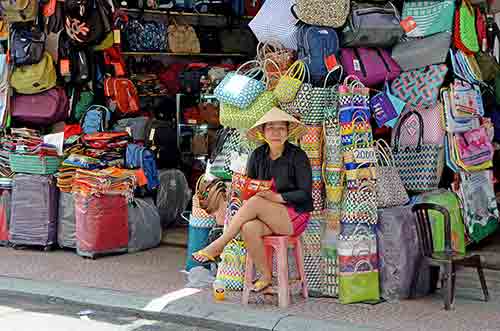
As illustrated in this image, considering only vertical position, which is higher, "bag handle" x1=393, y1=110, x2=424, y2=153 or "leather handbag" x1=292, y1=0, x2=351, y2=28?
"leather handbag" x1=292, y1=0, x2=351, y2=28

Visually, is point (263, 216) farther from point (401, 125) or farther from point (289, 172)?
point (401, 125)

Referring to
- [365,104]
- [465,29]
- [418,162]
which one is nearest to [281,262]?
[365,104]

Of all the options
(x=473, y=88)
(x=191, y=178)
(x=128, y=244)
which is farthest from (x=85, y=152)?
(x=473, y=88)

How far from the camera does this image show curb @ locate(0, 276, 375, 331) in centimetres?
666

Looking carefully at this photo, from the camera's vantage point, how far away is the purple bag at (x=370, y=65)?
7.89 metres

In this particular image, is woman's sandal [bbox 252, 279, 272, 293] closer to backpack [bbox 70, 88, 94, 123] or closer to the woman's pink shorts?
the woman's pink shorts

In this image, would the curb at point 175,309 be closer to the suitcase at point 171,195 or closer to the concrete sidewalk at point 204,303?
the concrete sidewalk at point 204,303

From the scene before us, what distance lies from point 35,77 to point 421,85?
14.0 ft

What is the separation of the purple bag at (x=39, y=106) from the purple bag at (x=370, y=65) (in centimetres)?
364

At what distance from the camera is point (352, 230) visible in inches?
289

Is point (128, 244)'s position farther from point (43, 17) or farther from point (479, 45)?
point (479, 45)

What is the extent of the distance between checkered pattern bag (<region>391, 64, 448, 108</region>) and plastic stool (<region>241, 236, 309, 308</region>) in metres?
1.88

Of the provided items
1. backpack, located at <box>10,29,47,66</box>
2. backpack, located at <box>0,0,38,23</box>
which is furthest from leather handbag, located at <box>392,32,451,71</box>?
backpack, located at <box>0,0,38,23</box>

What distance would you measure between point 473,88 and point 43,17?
4841 mm
